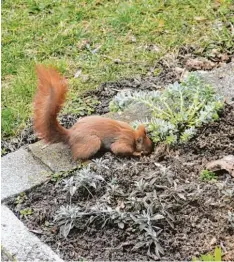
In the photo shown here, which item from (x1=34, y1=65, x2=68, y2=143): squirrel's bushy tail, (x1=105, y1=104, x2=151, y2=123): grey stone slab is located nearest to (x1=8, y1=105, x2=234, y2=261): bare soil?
(x1=34, y1=65, x2=68, y2=143): squirrel's bushy tail

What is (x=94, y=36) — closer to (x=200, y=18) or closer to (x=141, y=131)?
(x=200, y=18)

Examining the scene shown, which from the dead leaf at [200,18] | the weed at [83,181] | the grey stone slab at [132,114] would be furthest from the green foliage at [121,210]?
the dead leaf at [200,18]

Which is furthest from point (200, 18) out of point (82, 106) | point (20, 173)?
point (20, 173)

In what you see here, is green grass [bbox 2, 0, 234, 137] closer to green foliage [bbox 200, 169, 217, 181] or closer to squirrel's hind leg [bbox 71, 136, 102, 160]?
squirrel's hind leg [bbox 71, 136, 102, 160]

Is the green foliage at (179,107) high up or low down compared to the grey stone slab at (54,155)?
up

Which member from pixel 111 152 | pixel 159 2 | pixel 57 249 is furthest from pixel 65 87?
pixel 159 2

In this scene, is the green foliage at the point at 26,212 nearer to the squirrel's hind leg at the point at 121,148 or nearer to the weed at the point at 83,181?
the weed at the point at 83,181

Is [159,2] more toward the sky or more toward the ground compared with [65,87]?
more toward the ground

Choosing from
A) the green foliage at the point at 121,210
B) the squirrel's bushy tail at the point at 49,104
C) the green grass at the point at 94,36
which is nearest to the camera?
the green foliage at the point at 121,210

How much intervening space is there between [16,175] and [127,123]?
904 millimetres

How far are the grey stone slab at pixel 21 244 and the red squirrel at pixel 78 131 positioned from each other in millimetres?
781

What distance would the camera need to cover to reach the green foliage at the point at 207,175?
14.4 ft

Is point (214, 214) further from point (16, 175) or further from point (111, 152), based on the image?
point (16, 175)

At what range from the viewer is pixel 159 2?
6984 millimetres
